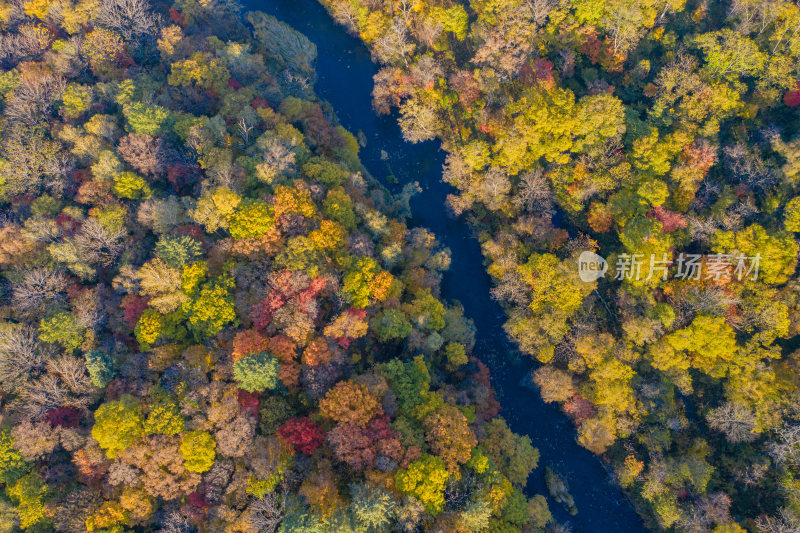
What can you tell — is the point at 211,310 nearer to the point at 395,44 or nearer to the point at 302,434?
the point at 302,434

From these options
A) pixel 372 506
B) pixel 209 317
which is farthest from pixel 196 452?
pixel 372 506

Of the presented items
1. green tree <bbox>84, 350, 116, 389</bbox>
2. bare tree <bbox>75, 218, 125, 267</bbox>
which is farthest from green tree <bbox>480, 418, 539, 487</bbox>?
bare tree <bbox>75, 218, 125, 267</bbox>

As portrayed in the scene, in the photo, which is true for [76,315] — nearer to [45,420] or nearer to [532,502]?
[45,420]

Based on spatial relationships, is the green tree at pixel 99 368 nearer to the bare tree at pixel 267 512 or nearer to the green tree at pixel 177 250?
the green tree at pixel 177 250

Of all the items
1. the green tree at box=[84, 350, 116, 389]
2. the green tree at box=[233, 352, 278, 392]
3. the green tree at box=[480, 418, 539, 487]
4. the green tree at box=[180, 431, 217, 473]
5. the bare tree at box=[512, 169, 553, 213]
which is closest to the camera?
the green tree at box=[180, 431, 217, 473]

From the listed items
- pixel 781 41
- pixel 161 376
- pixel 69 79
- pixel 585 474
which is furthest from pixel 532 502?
pixel 69 79

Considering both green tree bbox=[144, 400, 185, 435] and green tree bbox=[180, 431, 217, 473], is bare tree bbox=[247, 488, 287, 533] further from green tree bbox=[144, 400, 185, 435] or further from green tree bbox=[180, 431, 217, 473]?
green tree bbox=[144, 400, 185, 435]
